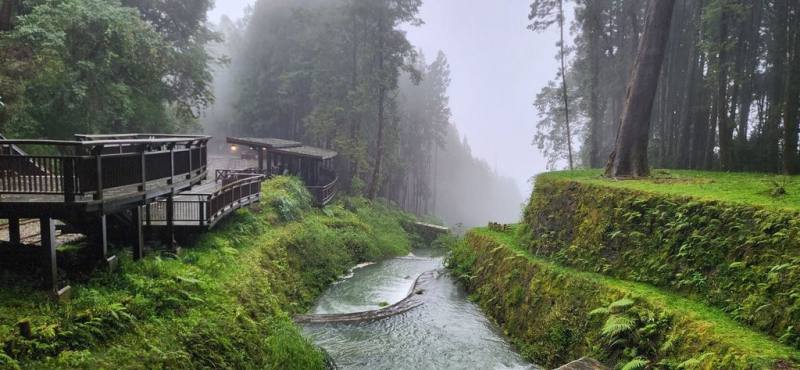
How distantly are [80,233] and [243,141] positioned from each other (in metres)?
15.7

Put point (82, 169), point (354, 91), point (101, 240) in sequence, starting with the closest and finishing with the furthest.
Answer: point (82, 169)
point (101, 240)
point (354, 91)

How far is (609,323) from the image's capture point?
327 inches

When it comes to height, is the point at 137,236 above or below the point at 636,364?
above

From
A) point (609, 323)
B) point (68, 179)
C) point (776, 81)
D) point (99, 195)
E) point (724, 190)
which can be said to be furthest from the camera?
point (776, 81)

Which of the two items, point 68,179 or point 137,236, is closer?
point 68,179

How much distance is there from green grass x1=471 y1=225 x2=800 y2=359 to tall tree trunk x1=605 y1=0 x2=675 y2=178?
585 centimetres

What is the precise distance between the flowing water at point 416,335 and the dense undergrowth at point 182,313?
1289mm

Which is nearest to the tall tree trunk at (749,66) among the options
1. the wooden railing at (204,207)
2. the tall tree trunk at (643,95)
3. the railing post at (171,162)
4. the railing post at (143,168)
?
the tall tree trunk at (643,95)

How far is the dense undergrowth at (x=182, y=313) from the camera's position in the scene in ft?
21.4

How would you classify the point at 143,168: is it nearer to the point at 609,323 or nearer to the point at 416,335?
the point at 416,335

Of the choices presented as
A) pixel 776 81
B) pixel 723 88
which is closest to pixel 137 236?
pixel 723 88

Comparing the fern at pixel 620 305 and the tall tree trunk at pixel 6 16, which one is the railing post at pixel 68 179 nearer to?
the fern at pixel 620 305

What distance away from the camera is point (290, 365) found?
8852 mm

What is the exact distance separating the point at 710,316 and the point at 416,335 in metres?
6.91
